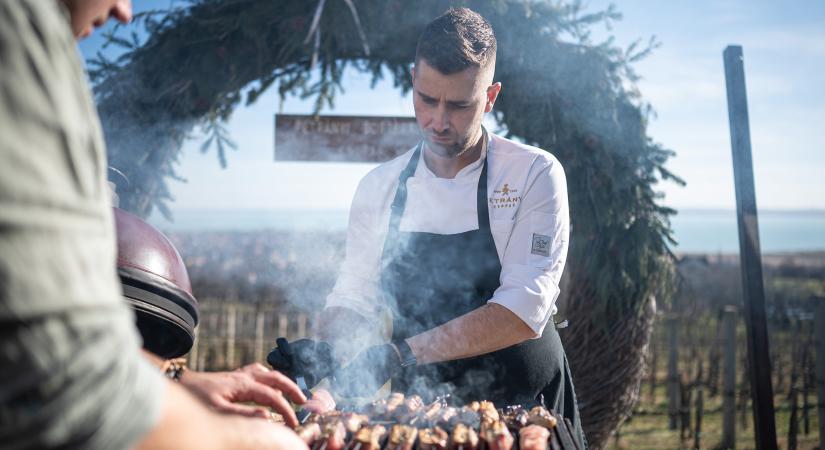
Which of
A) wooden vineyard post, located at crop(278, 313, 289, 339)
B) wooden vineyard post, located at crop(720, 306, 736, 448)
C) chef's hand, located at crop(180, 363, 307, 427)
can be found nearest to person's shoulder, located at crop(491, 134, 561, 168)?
chef's hand, located at crop(180, 363, 307, 427)

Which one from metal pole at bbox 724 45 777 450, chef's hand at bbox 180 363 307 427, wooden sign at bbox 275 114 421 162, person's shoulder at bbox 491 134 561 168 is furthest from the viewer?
wooden sign at bbox 275 114 421 162

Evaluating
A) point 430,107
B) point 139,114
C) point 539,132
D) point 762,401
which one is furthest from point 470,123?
point 139,114

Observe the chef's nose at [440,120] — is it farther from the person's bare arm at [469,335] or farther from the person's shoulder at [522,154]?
the person's bare arm at [469,335]

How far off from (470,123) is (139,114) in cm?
324

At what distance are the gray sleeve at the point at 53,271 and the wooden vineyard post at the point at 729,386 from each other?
9.45 meters

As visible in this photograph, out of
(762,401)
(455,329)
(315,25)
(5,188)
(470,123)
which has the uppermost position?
(315,25)

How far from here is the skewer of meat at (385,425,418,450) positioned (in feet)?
6.50

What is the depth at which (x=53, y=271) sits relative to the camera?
0.73m

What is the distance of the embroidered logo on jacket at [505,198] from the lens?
2.94 m

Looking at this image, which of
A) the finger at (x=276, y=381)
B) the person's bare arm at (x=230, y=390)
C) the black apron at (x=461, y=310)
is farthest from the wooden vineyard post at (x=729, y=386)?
the person's bare arm at (x=230, y=390)

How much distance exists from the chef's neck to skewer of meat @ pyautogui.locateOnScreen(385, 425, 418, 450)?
1522 mm

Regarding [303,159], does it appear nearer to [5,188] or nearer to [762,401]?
[762,401]

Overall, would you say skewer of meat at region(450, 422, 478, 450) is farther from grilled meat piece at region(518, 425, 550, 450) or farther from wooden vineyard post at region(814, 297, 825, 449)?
wooden vineyard post at region(814, 297, 825, 449)

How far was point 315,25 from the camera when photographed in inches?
182
